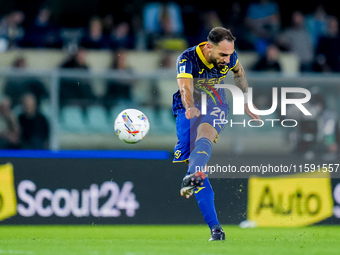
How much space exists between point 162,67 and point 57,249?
20.9 ft

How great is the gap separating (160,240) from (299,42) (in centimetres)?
745

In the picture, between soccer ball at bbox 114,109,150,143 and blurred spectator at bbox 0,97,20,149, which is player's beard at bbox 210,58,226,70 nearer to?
soccer ball at bbox 114,109,150,143

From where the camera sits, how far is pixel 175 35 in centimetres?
1438

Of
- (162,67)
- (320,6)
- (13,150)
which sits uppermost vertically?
(320,6)

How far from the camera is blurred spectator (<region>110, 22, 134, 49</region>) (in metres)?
14.0

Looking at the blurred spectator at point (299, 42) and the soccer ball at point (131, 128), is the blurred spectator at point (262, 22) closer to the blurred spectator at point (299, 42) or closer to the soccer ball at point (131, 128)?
the blurred spectator at point (299, 42)

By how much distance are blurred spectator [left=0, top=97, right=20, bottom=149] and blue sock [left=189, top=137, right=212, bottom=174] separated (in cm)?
406

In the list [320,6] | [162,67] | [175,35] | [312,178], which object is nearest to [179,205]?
[312,178]

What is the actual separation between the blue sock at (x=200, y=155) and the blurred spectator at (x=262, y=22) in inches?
263

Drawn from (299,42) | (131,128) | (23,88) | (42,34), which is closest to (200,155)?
(131,128)

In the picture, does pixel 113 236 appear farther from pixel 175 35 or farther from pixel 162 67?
pixel 175 35

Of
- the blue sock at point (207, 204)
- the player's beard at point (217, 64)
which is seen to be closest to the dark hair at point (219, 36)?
the player's beard at point (217, 64)

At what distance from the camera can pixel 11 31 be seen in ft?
46.1

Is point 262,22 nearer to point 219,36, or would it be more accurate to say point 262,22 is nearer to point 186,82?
point 219,36
